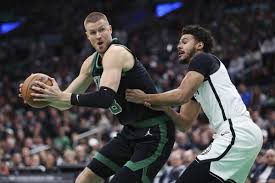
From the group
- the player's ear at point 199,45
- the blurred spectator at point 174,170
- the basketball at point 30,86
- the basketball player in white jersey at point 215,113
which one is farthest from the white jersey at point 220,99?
the blurred spectator at point 174,170

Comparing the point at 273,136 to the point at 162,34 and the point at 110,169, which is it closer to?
the point at 110,169

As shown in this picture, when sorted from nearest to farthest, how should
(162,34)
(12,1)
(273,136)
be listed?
(273,136) → (162,34) → (12,1)

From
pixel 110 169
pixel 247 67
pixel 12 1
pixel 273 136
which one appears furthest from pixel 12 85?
pixel 110 169

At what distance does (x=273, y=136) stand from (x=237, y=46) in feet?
18.2

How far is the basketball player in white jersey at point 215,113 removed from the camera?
5.86 metres

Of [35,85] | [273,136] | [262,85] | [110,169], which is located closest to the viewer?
[35,85]

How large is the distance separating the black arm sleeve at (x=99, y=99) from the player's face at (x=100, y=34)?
61 centimetres

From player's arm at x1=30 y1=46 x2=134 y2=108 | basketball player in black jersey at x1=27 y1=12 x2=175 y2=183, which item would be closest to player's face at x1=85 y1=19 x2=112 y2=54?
basketball player in black jersey at x1=27 y1=12 x2=175 y2=183

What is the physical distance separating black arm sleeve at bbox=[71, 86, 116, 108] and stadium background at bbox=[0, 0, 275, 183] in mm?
5011

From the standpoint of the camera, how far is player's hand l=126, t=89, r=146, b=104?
6395 millimetres

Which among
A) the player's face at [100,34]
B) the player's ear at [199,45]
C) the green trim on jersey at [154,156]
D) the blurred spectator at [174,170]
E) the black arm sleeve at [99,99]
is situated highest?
the player's face at [100,34]

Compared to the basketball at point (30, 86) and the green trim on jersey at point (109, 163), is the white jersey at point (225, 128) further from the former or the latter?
the basketball at point (30, 86)

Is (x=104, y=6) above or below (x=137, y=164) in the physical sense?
below

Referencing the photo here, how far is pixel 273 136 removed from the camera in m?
12.9
